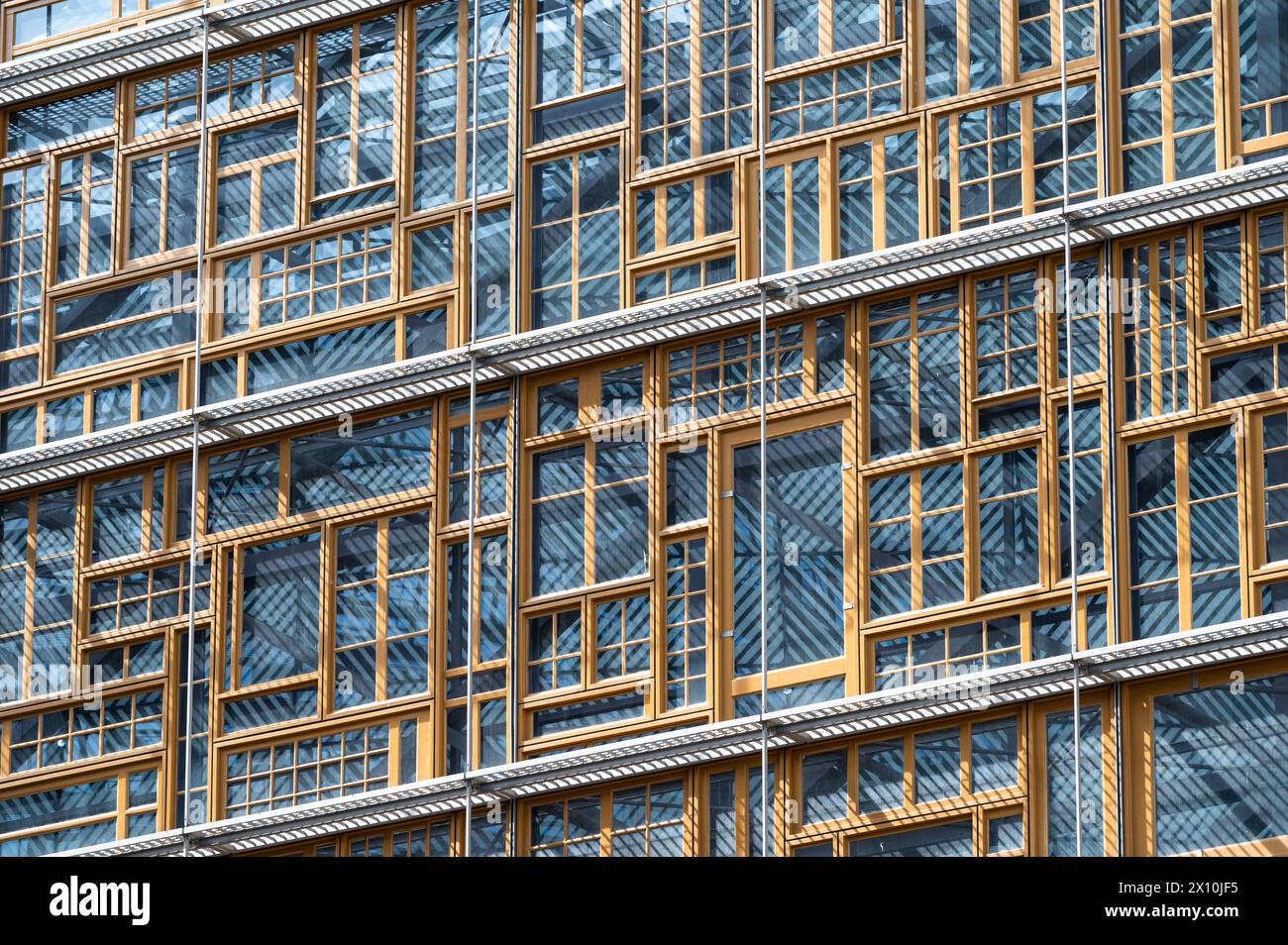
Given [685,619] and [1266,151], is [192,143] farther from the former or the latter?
[1266,151]

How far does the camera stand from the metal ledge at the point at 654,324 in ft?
73.3

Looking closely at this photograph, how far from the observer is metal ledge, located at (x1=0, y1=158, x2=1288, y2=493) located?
22328 millimetres

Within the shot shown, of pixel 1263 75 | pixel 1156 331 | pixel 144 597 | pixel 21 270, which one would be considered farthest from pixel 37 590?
pixel 1263 75

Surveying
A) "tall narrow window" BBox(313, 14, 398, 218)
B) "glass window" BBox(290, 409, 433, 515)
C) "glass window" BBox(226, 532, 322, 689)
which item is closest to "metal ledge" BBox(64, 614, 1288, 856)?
"glass window" BBox(226, 532, 322, 689)

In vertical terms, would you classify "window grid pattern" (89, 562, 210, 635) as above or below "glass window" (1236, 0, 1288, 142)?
below

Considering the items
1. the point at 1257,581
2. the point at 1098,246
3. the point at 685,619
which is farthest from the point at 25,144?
the point at 1257,581

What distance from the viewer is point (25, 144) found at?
86.8 feet

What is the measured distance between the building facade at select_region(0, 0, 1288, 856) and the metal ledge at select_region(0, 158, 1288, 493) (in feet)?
0.12

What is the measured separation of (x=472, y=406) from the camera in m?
24.0

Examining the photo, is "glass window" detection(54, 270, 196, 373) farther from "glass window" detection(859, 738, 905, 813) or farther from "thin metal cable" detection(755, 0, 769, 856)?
"glass window" detection(859, 738, 905, 813)

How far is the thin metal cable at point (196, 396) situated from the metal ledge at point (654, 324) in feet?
1.13

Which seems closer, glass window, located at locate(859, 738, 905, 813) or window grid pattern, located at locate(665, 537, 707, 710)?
glass window, located at locate(859, 738, 905, 813)

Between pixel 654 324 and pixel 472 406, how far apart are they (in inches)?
56.9

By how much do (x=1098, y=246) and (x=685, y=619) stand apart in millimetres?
3859
